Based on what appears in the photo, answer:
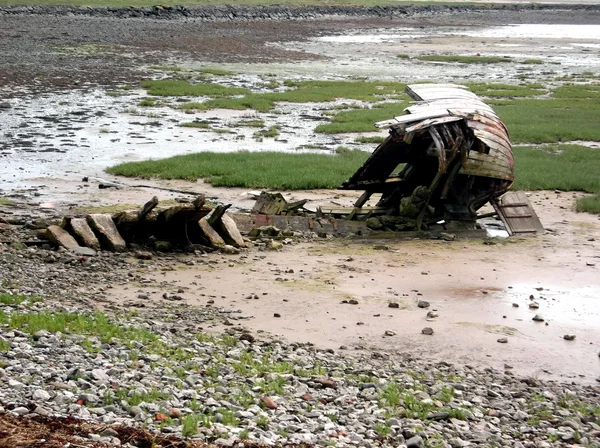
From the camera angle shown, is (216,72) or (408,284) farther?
(216,72)

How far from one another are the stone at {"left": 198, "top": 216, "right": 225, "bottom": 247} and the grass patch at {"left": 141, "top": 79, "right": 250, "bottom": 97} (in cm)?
2170

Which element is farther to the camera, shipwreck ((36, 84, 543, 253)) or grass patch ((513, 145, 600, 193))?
grass patch ((513, 145, 600, 193))

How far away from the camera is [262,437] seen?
8.63 m

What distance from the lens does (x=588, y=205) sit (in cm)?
2269

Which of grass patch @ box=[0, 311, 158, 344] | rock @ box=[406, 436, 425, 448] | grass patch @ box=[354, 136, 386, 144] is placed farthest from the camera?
grass patch @ box=[354, 136, 386, 144]

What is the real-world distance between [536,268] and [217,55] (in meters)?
40.9

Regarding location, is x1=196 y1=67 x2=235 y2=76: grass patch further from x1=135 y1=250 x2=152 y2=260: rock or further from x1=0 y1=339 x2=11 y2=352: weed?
x1=0 y1=339 x2=11 y2=352: weed

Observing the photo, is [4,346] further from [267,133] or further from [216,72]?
[216,72]

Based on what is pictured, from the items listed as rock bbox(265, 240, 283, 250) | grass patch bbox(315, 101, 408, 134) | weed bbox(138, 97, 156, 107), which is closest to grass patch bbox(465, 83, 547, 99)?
grass patch bbox(315, 101, 408, 134)

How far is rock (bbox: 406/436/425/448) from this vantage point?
9.12m

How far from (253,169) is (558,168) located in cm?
873

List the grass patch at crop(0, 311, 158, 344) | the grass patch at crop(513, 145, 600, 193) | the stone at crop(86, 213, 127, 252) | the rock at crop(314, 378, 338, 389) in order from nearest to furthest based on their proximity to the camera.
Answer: the rock at crop(314, 378, 338, 389) < the grass patch at crop(0, 311, 158, 344) < the stone at crop(86, 213, 127, 252) < the grass patch at crop(513, 145, 600, 193)

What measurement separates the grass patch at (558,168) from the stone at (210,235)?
9.47 m

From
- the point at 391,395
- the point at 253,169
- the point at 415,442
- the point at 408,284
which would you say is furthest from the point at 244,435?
the point at 253,169
